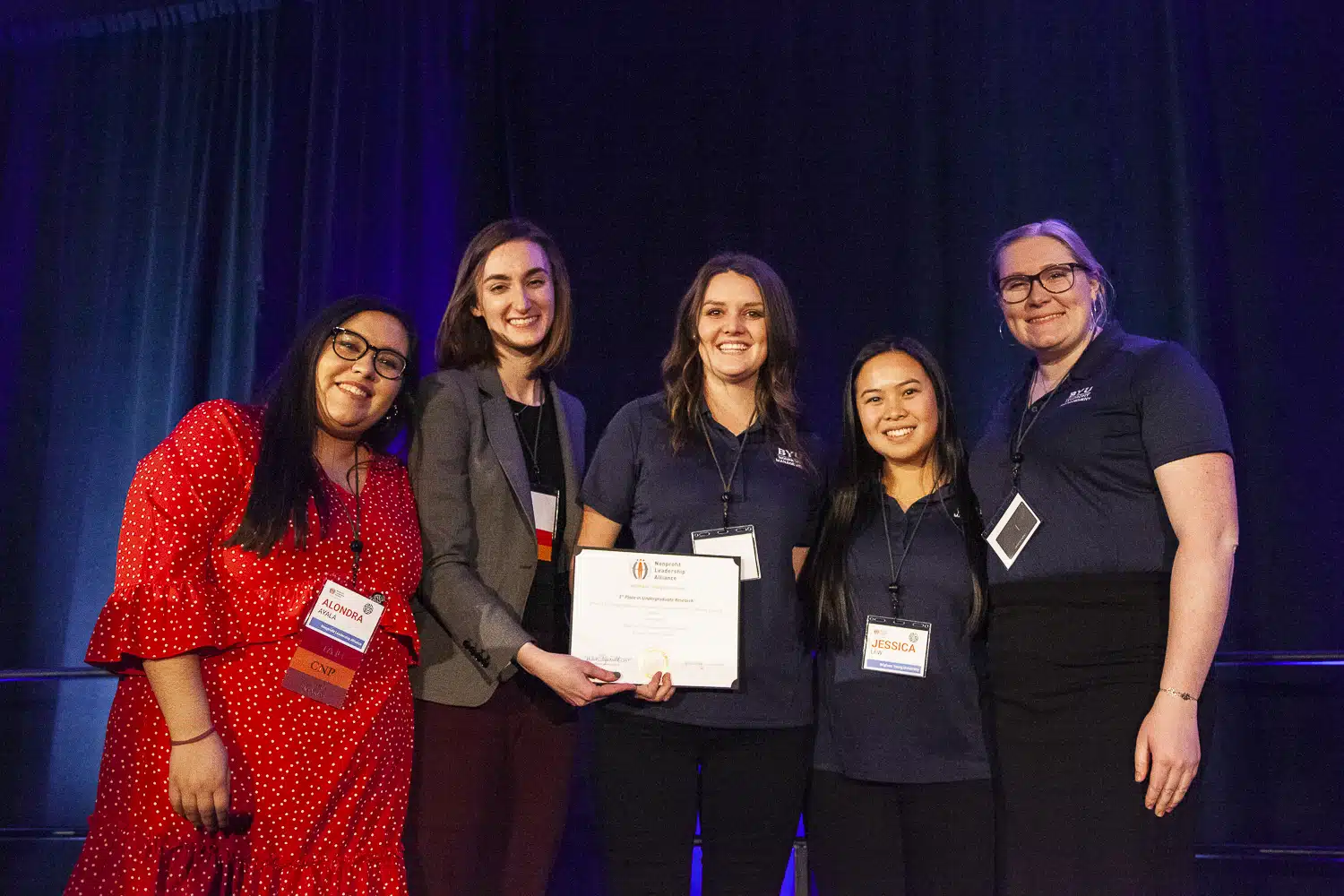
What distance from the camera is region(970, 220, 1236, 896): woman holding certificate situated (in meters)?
1.88

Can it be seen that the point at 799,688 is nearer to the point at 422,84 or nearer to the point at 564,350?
the point at 564,350

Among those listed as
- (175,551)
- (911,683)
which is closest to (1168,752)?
(911,683)

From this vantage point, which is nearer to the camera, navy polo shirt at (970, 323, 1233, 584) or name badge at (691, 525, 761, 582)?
navy polo shirt at (970, 323, 1233, 584)

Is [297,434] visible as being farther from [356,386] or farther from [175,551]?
[175,551]

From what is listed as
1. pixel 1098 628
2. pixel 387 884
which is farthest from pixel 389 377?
pixel 1098 628

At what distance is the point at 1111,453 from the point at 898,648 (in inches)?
23.0

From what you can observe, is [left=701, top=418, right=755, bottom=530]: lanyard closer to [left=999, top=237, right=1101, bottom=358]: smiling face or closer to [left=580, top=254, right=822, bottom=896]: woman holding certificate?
[left=580, top=254, right=822, bottom=896]: woman holding certificate

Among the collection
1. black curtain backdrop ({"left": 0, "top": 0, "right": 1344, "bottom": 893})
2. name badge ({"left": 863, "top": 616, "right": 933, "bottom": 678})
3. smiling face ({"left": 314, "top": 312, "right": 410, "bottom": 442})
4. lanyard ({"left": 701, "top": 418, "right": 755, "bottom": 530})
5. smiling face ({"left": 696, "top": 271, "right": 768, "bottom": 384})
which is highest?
black curtain backdrop ({"left": 0, "top": 0, "right": 1344, "bottom": 893})

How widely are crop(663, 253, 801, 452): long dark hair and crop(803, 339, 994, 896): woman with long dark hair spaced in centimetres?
17

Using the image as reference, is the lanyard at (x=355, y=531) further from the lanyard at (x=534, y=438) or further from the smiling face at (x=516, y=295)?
the smiling face at (x=516, y=295)

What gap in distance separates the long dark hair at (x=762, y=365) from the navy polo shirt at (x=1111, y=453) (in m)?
0.51

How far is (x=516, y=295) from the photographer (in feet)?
7.80

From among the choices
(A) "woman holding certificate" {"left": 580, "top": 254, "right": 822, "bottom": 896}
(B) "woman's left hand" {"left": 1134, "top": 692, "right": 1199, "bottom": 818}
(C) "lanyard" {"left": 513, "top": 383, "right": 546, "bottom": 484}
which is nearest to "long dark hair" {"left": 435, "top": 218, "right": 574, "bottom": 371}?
(C) "lanyard" {"left": 513, "top": 383, "right": 546, "bottom": 484}

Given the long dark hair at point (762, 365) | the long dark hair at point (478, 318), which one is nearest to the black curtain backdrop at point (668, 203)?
the long dark hair at point (478, 318)
